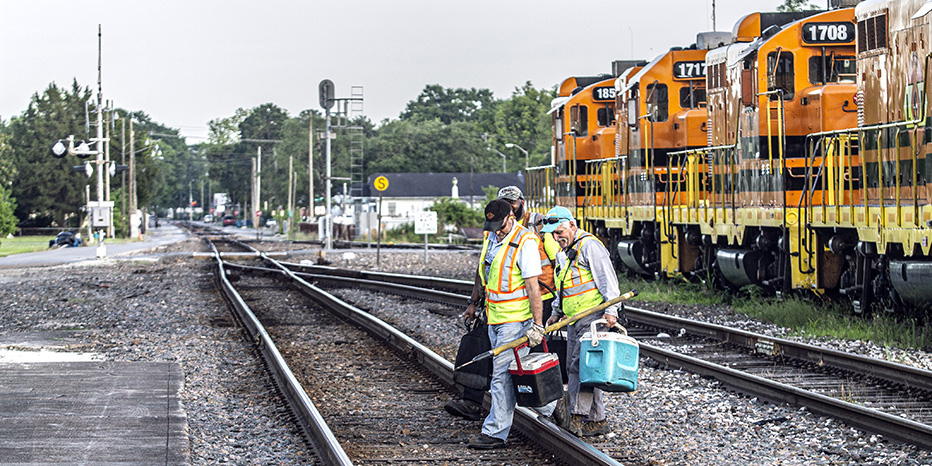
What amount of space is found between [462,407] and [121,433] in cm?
262

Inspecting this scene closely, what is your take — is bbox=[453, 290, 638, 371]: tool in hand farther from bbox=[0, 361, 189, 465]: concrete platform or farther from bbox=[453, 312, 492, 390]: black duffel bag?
bbox=[0, 361, 189, 465]: concrete platform

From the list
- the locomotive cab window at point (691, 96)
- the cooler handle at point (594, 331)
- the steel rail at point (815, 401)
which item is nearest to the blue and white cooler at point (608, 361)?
the cooler handle at point (594, 331)

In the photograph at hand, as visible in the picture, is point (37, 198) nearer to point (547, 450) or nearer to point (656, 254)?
point (656, 254)

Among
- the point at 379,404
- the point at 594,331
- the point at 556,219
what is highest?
the point at 556,219

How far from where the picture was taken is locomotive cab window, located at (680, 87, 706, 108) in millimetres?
21078

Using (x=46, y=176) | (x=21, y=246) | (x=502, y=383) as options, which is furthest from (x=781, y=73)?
(x=46, y=176)

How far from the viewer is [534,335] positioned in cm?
754

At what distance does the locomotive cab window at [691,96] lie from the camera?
2108 cm

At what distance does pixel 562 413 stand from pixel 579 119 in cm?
1761

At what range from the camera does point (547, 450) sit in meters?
7.72

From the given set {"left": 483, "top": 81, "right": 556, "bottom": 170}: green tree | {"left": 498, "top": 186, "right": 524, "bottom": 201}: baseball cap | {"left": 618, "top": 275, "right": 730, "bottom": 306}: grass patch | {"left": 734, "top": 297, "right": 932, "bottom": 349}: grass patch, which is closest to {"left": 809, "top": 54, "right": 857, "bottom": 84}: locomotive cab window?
{"left": 734, "top": 297, "right": 932, "bottom": 349}: grass patch

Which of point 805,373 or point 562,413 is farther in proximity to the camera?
point 805,373

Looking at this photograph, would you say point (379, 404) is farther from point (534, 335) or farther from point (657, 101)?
point (657, 101)

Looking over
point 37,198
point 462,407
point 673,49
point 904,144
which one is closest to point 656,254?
point 673,49
